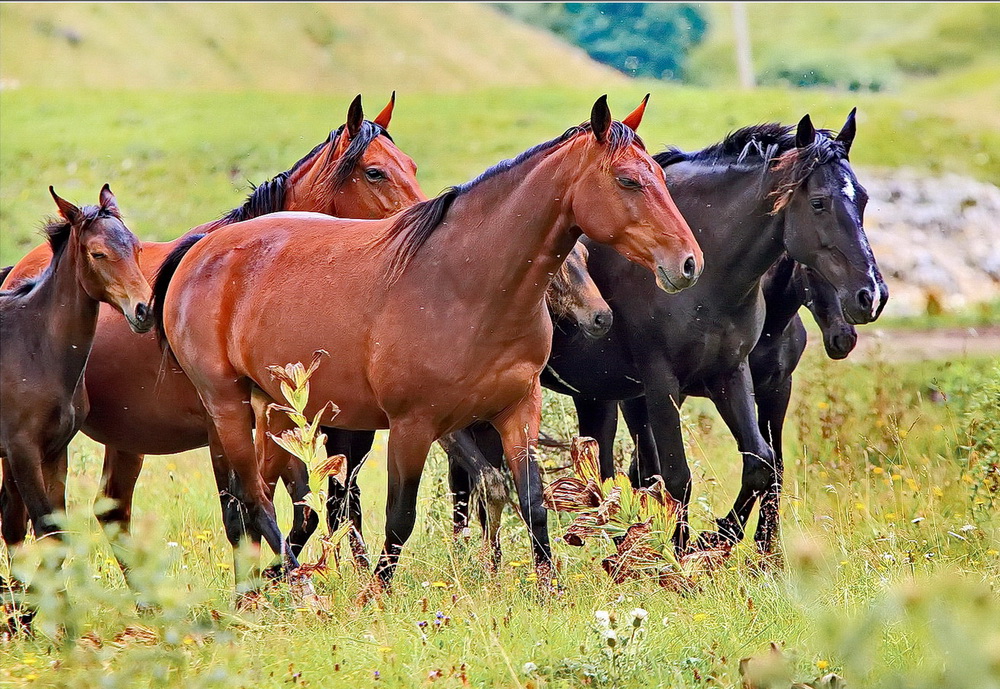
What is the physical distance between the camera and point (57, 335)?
5547 millimetres

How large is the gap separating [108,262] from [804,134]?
10.9 feet

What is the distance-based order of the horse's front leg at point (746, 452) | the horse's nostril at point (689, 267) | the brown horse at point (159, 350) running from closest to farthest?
the horse's nostril at point (689, 267)
the horse's front leg at point (746, 452)
the brown horse at point (159, 350)

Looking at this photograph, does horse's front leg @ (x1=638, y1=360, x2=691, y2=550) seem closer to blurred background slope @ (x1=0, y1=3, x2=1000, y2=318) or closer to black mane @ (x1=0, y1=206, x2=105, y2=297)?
black mane @ (x1=0, y1=206, x2=105, y2=297)

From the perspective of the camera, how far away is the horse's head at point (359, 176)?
6703mm

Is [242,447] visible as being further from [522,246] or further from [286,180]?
[522,246]

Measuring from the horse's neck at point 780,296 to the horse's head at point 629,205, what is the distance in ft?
5.92

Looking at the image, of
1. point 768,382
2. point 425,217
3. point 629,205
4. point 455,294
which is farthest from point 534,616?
point 768,382

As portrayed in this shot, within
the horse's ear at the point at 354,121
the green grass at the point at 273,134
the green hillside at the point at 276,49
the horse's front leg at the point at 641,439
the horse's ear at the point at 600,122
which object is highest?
the green hillside at the point at 276,49

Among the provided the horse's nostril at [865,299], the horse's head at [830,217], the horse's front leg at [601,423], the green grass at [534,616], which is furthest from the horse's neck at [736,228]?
the horse's front leg at [601,423]

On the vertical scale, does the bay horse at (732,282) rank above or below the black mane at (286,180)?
below

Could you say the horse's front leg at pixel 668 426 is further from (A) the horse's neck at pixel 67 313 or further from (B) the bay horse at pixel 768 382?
(A) the horse's neck at pixel 67 313

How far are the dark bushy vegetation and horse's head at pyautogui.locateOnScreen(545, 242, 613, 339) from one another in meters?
33.6

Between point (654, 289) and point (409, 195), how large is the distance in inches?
58.6

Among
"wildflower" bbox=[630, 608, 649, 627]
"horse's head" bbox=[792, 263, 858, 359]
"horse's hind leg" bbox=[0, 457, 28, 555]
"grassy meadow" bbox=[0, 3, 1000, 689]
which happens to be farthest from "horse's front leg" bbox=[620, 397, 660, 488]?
"horse's hind leg" bbox=[0, 457, 28, 555]
